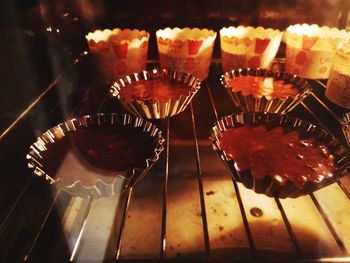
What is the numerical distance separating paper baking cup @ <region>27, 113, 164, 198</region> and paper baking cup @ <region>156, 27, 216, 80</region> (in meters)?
0.38

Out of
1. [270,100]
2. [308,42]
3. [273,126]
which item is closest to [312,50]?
[308,42]

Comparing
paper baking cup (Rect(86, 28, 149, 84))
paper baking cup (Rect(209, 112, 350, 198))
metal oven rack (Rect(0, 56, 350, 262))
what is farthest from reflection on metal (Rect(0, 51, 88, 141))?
paper baking cup (Rect(209, 112, 350, 198))

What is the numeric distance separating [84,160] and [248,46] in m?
0.79

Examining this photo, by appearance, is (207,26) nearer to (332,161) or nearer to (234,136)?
(234,136)

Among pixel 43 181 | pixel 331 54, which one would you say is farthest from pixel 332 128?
pixel 43 181

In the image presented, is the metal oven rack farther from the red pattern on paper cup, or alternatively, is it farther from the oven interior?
the red pattern on paper cup

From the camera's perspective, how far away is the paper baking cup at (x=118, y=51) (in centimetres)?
127

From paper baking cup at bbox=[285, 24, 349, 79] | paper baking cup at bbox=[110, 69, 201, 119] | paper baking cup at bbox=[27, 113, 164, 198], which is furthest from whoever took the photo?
paper baking cup at bbox=[285, 24, 349, 79]

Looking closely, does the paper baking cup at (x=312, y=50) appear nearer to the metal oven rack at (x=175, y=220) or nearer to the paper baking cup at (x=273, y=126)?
the metal oven rack at (x=175, y=220)

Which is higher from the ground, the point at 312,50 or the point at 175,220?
the point at 312,50

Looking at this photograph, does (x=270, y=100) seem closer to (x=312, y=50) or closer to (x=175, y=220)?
(x=312, y=50)

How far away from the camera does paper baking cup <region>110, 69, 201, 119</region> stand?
3.71 feet

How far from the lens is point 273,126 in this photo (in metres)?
1.09

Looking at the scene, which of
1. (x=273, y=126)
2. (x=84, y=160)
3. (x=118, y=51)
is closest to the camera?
(x=84, y=160)
